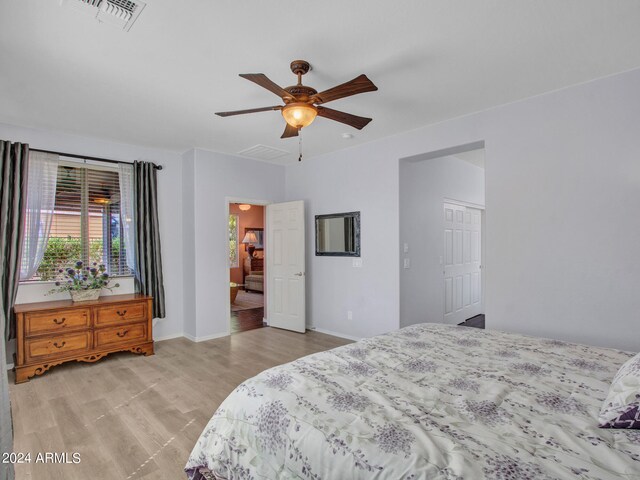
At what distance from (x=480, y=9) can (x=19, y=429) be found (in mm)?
4160

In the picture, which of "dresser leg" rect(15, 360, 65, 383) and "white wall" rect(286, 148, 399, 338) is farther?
"white wall" rect(286, 148, 399, 338)

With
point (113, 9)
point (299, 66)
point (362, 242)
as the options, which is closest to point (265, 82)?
point (299, 66)

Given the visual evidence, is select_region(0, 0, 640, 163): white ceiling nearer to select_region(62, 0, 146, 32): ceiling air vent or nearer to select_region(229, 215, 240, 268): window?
select_region(62, 0, 146, 32): ceiling air vent

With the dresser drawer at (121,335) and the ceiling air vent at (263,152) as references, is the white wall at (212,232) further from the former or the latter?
the dresser drawer at (121,335)

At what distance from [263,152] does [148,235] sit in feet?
6.29

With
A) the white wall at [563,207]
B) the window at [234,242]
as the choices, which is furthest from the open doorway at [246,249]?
the white wall at [563,207]

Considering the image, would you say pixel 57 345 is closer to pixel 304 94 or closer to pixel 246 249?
pixel 304 94

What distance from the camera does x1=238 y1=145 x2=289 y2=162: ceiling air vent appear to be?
475 cm

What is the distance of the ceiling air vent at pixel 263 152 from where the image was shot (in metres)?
4.75

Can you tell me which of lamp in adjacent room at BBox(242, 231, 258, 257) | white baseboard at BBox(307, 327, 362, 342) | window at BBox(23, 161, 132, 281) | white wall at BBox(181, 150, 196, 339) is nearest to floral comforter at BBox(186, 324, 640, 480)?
white baseboard at BBox(307, 327, 362, 342)

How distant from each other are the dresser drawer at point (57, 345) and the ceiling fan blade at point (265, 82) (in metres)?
3.32

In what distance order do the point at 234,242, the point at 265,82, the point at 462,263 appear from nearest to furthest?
the point at 265,82
the point at 462,263
the point at 234,242

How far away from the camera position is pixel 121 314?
400cm

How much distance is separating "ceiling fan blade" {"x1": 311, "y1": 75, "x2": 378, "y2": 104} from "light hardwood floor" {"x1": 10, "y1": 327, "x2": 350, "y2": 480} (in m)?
2.51
